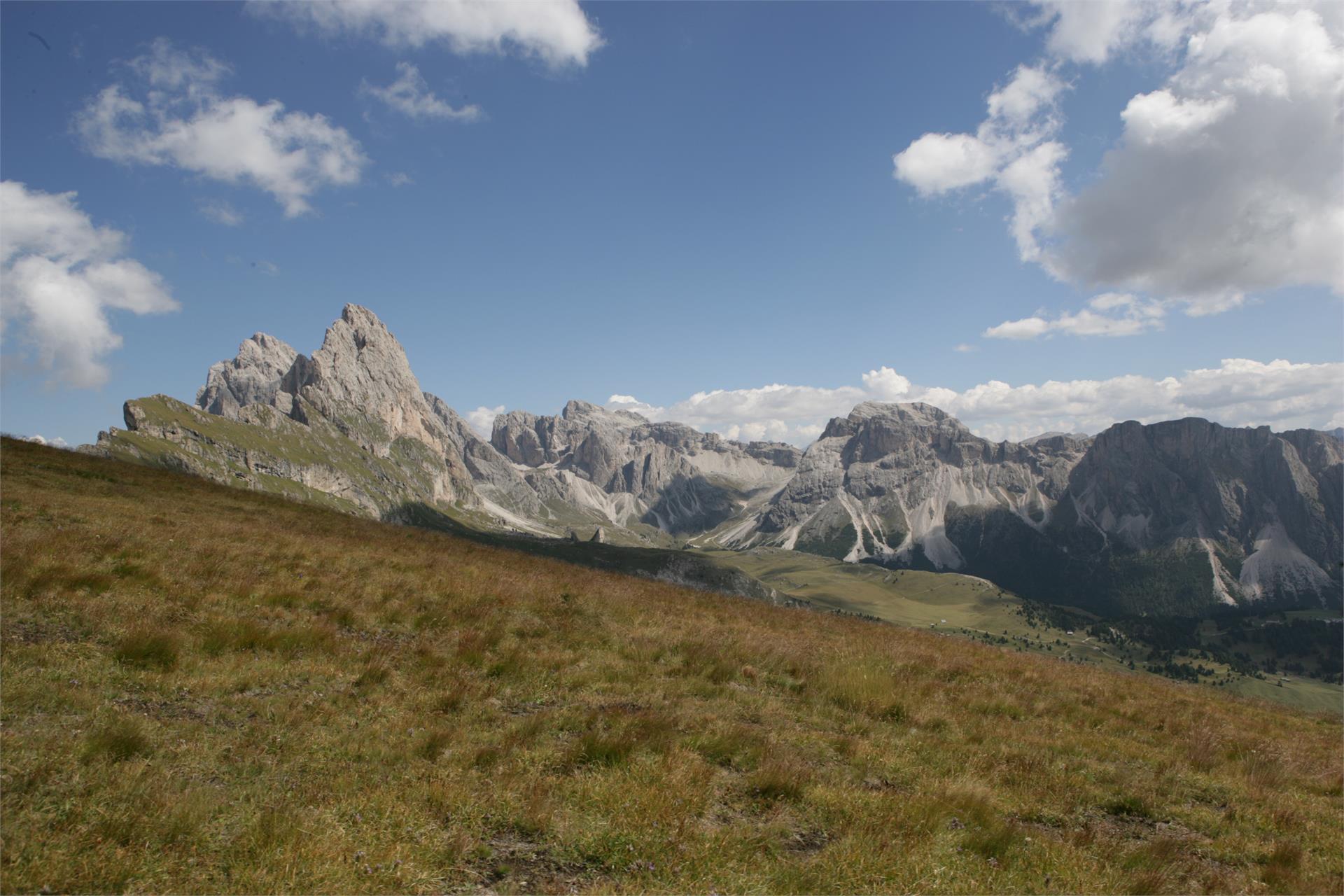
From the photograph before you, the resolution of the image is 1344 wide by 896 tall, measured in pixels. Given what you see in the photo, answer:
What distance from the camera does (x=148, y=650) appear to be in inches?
389

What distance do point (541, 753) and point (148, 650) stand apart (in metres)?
6.70

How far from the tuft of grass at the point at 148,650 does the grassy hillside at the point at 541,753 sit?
49 mm

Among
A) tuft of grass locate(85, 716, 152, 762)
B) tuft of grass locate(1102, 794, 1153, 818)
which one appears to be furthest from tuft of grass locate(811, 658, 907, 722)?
tuft of grass locate(85, 716, 152, 762)

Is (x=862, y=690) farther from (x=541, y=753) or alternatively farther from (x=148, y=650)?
(x=148, y=650)

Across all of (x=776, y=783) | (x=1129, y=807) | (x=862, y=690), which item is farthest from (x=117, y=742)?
(x=1129, y=807)

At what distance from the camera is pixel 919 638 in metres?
23.1

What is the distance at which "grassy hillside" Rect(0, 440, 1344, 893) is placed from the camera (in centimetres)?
585

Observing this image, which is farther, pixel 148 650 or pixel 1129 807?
pixel 148 650

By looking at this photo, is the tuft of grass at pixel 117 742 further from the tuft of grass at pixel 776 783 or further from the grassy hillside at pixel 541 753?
the tuft of grass at pixel 776 783

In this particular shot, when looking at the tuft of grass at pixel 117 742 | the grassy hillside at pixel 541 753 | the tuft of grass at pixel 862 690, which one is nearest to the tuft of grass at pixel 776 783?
the grassy hillside at pixel 541 753

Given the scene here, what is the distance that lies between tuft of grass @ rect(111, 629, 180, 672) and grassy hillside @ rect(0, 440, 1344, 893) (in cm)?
5

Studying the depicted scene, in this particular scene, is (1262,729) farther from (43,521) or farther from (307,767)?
(43,521)

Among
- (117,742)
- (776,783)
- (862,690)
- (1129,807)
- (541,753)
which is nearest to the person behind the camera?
(117,742)

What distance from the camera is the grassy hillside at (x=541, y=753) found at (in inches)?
230
